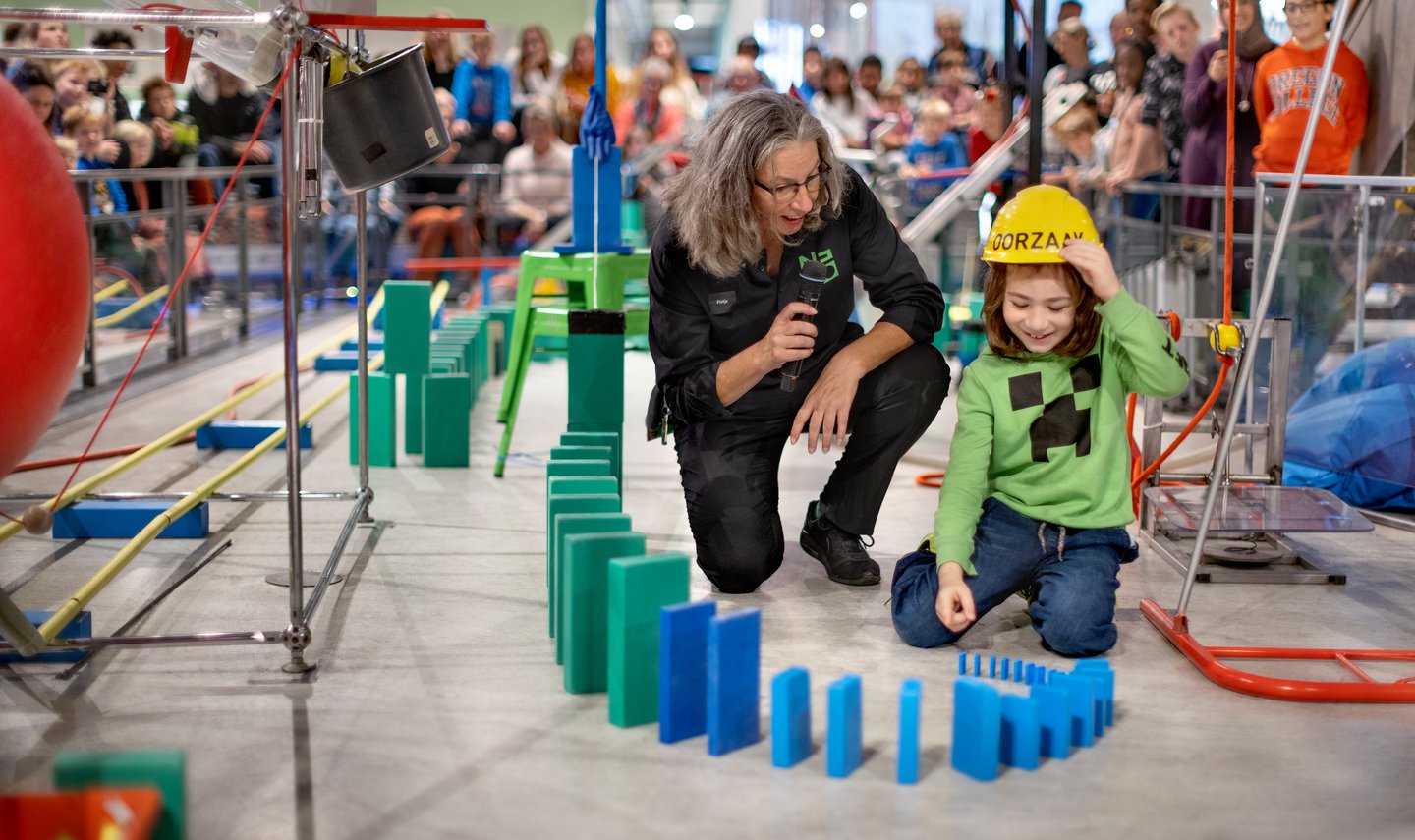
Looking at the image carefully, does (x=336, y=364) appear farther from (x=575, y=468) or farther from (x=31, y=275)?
(x=31, y=275)

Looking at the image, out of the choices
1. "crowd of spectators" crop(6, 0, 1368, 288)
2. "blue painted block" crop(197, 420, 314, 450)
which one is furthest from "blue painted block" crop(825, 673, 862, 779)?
"blue painted block" crop(197, 420, 314, 450)

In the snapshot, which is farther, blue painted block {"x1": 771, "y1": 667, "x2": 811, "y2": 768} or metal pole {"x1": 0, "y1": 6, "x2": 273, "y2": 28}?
metal pole {"x1": 0, "y1": 6, "x2": 273, "y2": 28}

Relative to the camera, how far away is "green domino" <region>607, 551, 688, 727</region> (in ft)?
6.96

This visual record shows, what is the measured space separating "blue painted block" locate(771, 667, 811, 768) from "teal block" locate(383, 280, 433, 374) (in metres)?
2.53

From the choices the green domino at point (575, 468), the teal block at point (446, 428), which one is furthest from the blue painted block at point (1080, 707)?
the teal block at point (446, 428)

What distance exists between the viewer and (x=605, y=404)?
3.49 meters

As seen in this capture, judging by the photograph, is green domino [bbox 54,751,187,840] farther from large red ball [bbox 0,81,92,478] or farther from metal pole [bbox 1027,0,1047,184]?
metal pole [bbox 1027,0,1047,184]

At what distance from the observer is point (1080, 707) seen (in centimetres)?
211

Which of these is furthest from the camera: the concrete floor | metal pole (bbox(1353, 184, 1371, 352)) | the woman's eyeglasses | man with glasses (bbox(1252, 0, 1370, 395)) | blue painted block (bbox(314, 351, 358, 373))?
blue painted block (bbox(314, 351, 358, 373))

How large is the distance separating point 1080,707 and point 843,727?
0.41 metres

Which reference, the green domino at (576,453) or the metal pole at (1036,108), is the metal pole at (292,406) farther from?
the metal pole at (1036,108)

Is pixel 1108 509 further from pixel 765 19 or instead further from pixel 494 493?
pixel 765 19

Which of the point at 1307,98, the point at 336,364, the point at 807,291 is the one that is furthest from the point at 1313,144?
the point at 336,364

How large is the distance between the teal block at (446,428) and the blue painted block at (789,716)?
239cm
